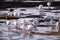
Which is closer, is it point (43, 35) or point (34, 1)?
point (43, 35)

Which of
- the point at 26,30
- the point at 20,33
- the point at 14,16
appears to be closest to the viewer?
the point at 26,30

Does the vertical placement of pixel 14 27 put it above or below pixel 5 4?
below

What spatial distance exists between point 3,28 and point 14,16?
358mm

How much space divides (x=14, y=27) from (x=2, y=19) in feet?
2.42

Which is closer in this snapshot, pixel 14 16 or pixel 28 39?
pixel 28 39

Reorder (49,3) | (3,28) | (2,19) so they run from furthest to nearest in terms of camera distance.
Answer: (49,3)
(2,19)
(3,28)

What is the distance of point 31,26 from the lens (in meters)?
2.21

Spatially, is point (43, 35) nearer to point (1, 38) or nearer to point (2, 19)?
point (1, 38)

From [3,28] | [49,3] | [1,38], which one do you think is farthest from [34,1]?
[1,38]

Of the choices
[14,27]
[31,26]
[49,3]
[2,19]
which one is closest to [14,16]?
[2,19]

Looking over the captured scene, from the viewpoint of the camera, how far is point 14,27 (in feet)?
7.81

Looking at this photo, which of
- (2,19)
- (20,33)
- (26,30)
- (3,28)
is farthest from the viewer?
(2,19)

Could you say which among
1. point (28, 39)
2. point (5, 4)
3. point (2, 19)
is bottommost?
point (28, 39)

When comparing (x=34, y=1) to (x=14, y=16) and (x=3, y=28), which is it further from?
(x=3, y=28)
